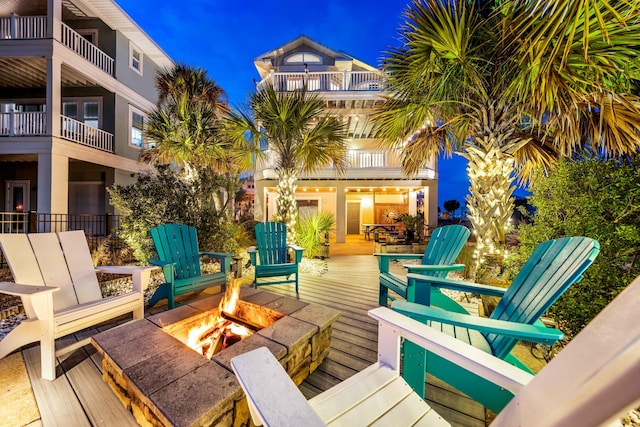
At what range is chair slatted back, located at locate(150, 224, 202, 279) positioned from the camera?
308cm

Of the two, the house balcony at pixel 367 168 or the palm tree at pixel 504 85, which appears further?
the house balcony at pixel 367 168

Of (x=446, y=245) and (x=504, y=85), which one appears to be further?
(x=504, y=85)

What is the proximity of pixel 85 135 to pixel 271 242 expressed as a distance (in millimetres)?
8095

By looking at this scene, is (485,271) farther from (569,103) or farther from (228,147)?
(228,147)

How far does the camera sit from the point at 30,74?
7902mm

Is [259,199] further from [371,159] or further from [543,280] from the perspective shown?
[543,280]

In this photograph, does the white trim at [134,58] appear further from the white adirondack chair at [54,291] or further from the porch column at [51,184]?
the white adirondack chair at [54,291]

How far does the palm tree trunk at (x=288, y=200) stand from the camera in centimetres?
556

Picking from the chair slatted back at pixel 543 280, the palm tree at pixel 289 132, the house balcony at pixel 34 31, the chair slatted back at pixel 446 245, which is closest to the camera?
the chair slatted back at pixel 543 280

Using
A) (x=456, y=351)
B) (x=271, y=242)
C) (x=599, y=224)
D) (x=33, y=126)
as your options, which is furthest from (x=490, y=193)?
(x=33, y=126)

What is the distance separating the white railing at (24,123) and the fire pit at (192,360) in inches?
343

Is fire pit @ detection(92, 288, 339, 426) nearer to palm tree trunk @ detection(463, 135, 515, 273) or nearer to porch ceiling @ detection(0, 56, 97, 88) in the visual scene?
palm tree trunk @ detection(463, 135, 515, 273)

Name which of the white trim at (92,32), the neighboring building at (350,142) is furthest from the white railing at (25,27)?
the neighboring building at (350,142)

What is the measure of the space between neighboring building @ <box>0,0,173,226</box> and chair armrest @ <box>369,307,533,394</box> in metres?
9.01
